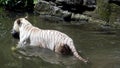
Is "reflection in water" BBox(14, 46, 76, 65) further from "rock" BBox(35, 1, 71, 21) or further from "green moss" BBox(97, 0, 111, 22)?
"green moss" BBox(97, 0, 111, 22)

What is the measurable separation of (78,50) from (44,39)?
1051 millimetres

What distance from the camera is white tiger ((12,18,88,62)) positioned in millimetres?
9148

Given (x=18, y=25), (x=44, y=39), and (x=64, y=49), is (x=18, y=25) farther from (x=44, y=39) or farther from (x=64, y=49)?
(x=64, y=49)

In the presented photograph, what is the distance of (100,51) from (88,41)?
1.18 metres

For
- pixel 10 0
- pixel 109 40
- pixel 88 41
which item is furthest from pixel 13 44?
pixel 10 0

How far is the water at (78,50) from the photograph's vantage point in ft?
28.1

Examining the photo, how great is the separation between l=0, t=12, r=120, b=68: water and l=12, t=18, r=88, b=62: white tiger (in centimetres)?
18

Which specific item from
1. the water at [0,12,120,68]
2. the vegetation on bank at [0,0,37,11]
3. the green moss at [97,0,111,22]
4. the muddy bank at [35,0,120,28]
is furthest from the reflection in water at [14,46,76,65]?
the vegetation on bank at [0,0,37,11]

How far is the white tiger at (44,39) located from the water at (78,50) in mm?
183

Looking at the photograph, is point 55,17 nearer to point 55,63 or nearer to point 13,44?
point 13,44

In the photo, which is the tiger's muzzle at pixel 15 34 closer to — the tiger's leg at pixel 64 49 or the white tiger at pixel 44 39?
the white tiger at pixel 44 39

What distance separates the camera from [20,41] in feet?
33.7

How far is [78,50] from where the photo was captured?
9.73 m

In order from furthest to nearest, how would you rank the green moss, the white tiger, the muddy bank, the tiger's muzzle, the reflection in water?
1. the green moss
2. the muddy bank
3. the tiger's muzzle
4. the white tiger
5. the reflection in water
